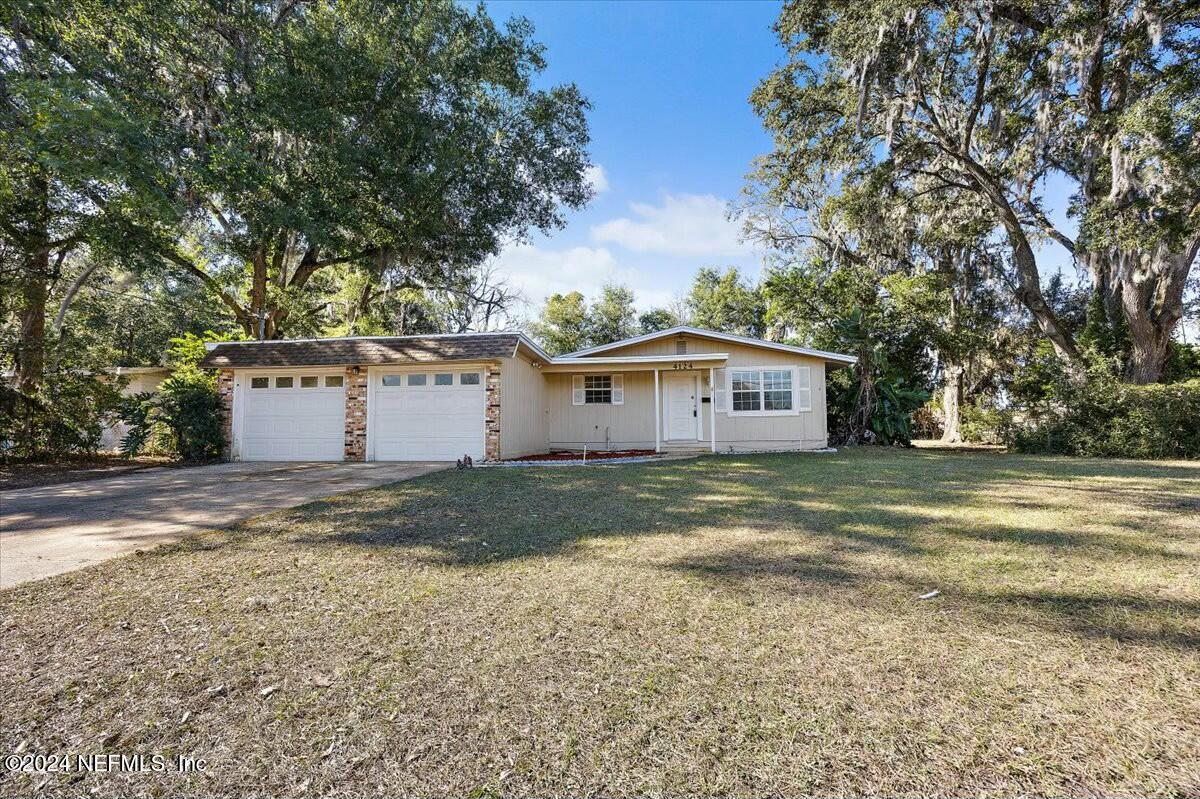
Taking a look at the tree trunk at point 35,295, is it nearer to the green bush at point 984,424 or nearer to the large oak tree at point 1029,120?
the large oak tree at point 1029,120

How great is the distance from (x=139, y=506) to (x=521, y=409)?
24.1 feet

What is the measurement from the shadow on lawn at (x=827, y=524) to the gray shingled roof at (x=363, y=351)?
124 inches

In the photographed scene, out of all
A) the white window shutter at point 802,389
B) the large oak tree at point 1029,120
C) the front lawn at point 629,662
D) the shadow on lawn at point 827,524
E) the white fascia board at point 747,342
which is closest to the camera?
the front lawn at point 629,662

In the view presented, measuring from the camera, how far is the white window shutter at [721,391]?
13.5 m

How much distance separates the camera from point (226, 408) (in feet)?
39.3

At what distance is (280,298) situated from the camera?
15375mm

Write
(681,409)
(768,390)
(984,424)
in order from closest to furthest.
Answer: (768,390)
(681,409)
(984,424)

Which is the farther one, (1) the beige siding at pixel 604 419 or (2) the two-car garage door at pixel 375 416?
(1) the beige siding at pixel 604 419

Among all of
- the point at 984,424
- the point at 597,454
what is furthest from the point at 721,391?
the point at 984,424

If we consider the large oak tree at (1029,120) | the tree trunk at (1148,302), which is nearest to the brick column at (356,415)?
the large oak tree at (1029,120)

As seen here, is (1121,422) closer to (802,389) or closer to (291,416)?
(802,389)

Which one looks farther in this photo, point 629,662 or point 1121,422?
point 1121,422

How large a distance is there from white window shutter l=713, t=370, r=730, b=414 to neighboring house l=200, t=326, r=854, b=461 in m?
0.03

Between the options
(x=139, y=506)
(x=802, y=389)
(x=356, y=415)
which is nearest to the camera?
(x=139, y=506)
